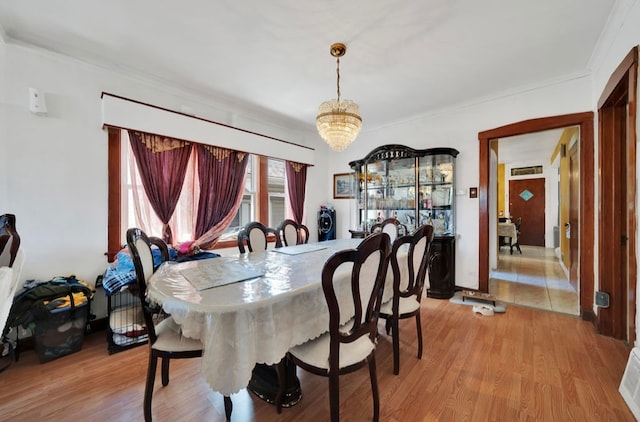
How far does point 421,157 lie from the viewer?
12.9ft

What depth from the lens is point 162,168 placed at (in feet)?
9.75

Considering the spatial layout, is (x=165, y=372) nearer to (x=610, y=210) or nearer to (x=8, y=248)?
(x=8, y=248)

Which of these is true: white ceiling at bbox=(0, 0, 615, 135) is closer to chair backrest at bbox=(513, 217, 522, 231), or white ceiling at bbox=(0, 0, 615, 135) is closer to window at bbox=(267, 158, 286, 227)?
window at bbox=(267, 158, 286, 227)

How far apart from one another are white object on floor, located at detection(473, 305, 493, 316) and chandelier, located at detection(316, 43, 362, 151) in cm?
240

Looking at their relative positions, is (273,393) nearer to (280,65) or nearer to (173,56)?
(280,65)

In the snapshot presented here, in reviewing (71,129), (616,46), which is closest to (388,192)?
(616,46)

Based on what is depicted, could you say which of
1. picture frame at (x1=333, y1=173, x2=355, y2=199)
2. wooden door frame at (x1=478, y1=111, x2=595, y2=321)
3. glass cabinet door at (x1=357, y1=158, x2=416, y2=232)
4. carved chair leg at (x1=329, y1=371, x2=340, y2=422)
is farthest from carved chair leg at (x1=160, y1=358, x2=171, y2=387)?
wooden door frame at (x1=478, y1=111, x2=595, y2=321)

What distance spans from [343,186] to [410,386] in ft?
12.2

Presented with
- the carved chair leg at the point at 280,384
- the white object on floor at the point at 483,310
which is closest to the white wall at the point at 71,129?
the white object on floor at the point at 483,310

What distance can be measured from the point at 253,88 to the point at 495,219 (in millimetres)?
4475

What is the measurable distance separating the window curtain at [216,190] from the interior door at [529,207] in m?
8.10

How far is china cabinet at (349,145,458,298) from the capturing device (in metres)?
3.53

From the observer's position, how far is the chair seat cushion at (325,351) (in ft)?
4.42

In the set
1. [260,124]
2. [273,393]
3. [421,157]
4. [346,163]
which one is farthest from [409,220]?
[273,393]
